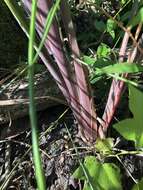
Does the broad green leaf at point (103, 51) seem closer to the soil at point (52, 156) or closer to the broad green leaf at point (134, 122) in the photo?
the soil at point (52, 156)

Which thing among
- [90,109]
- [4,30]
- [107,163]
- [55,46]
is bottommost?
[107,163]

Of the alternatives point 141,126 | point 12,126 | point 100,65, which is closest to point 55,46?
point 100,65

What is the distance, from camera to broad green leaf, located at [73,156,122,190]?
0.80 meters

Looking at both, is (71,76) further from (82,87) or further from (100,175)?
(100,175)

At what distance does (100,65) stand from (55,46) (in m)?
0.10

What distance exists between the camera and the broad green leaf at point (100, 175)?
805 millimetres

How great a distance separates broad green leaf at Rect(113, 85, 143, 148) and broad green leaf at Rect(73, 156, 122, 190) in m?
0.13

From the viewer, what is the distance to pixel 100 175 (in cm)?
83

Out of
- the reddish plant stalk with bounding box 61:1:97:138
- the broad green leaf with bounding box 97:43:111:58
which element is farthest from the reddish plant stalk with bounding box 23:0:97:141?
the broad green leaf with bounding box 97:43:111:58

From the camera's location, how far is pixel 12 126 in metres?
1.03

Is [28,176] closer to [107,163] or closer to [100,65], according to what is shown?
[107,163]

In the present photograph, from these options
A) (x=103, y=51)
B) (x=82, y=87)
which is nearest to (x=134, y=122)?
(x=82, y=87)

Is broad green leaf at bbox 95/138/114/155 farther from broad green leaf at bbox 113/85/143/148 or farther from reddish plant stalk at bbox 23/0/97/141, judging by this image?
broad green leaf at bbox 113/85/143/148

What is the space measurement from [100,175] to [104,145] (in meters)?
0.11
